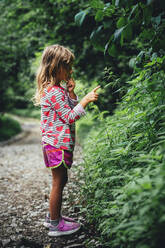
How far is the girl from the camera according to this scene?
2.37 meters

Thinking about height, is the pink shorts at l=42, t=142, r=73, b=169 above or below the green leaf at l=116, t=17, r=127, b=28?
below

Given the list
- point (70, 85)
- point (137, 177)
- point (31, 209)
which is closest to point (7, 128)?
point (31, 209)

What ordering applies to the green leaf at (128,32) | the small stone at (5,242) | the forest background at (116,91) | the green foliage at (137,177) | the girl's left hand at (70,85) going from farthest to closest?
1. the girl's left hand at (70,85)
2. the small stone at (5,242)
3. the green leaf at (128,32)
4. the forest background at (116,91)
5. the green foliage at (137,177)

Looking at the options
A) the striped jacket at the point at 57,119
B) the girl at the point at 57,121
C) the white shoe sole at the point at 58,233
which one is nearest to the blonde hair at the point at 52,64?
the girl at the point at 57,121

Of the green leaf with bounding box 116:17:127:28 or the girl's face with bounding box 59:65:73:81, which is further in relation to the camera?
the girl's face with bounding box 59:65:73:81

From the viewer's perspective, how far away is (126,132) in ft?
7.89

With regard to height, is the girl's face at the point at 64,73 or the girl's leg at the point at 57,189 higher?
the girl's face at the point at 64,73

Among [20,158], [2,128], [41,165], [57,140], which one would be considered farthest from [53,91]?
[2,128]

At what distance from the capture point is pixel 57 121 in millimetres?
2414

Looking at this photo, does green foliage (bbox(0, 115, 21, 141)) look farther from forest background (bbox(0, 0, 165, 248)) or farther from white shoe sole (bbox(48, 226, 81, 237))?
white shoe sole (bbox(48, 226, 81, 237))

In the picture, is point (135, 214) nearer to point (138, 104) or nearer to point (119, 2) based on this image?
point (138, 104)

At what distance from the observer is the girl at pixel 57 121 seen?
93.4 inches

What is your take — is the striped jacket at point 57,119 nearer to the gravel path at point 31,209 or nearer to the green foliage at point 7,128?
the gravel path at point 31,209

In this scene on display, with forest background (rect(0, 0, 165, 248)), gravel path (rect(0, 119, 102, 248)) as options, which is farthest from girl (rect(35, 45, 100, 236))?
forest background (rect(0, 0, 165, 248))
